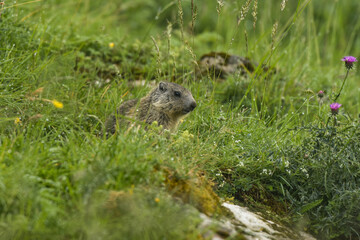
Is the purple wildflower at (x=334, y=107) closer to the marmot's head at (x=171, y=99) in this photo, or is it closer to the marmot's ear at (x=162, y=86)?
the marmot's head at (x=171, y=99)

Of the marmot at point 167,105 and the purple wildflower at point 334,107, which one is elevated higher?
the purple wildflower at point 334,107

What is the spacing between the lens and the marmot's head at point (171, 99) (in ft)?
18.3

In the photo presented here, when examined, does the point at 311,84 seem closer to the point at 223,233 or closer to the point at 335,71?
the point at 335,71

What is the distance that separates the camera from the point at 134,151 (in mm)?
3650

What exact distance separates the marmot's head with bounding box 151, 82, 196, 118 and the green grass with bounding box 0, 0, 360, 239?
7.3 inches

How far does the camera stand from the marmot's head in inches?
219

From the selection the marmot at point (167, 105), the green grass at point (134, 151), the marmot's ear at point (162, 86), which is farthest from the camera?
the marmot's ear at point (162, 86)

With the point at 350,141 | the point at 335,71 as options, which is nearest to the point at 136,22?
the point at 335,71

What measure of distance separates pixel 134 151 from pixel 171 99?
83.0 inches

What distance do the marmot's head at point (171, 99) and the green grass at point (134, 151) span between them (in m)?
0.19

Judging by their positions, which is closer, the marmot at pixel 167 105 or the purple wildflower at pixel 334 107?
the purple wildflower at pixel 334 107

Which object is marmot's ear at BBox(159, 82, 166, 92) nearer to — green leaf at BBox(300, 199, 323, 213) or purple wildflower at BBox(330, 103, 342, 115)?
purple wildflower at BBox(330, 103, 342, 115)

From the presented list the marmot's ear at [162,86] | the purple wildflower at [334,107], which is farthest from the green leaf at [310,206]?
the marmot's ear at [162,86]

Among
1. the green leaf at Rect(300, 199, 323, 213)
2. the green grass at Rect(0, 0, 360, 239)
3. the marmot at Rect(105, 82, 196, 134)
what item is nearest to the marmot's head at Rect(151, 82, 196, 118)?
the marmot at Rect(105, 82, 196, 134)
